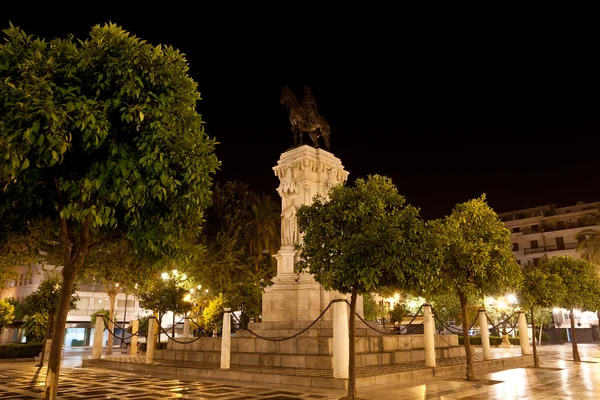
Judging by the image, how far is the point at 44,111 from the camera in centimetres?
664

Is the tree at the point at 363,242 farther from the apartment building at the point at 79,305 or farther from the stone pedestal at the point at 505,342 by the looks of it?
the apartment building at the point at 79,305

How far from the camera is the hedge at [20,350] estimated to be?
26516 mm

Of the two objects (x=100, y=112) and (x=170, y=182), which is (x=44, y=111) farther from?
(x=170, y=182)

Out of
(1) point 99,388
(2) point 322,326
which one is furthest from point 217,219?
(1) point 99,388

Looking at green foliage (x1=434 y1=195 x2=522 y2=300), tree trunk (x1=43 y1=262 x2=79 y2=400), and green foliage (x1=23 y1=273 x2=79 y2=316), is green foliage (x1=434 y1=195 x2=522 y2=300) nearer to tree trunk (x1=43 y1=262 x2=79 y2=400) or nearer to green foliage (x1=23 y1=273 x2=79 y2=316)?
tree trunk (x1=43 y1=262 x2=79 y2=400)

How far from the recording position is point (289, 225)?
20.7 metres

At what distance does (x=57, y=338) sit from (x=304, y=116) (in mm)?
16201

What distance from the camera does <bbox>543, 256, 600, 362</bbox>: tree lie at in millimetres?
20703

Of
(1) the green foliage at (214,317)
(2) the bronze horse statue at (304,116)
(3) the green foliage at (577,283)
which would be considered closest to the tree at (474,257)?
(3) the green foliage at (577,283)

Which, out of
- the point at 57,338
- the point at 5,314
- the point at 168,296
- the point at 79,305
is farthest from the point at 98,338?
the point at 79,305

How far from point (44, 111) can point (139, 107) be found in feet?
4.72

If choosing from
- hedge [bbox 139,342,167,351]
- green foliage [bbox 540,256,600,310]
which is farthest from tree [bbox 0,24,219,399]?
hedge [bbox 139,342,167,351]

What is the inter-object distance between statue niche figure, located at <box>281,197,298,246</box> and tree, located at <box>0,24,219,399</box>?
38.4 feet

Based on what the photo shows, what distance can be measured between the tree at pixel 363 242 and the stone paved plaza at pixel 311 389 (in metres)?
1.88
